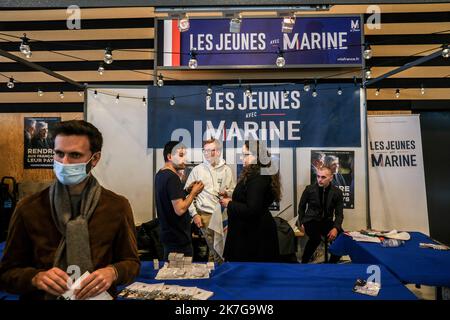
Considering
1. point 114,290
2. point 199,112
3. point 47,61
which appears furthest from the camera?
point 47,61

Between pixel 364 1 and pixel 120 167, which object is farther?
pixel 120 167

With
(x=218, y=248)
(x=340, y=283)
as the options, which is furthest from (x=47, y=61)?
(x=340, y=283)

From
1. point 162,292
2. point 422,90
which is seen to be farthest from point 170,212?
point 422,90

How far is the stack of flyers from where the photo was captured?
1.65 metres

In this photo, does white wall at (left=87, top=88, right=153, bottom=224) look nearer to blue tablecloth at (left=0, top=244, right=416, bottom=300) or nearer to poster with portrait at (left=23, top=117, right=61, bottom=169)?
poster with portrait at (left=23, top=117, right=61, bottom=169)

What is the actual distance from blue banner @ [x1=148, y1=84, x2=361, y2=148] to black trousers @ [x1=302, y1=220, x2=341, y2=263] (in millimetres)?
1179

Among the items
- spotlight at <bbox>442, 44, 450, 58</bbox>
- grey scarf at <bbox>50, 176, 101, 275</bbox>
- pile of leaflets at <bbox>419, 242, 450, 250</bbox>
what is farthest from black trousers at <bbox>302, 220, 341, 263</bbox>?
grey scarf at <bbox>50, 176, 101, 275</bbox>

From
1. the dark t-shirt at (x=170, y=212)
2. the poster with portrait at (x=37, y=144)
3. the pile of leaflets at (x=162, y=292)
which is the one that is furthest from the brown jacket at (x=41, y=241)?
the poster with portrait at (x=37, y=144)

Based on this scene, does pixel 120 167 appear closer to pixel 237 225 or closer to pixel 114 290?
pixel 237 225

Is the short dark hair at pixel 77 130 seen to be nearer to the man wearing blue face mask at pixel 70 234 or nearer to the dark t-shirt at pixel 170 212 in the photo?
the man wearing blue face mask at pixel 70 234

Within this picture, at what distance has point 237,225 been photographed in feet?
8.07

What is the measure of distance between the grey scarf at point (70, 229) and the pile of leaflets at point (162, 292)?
0.52m

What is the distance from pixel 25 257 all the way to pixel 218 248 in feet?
8.32

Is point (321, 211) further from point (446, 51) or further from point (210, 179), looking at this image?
point (446, 51)
